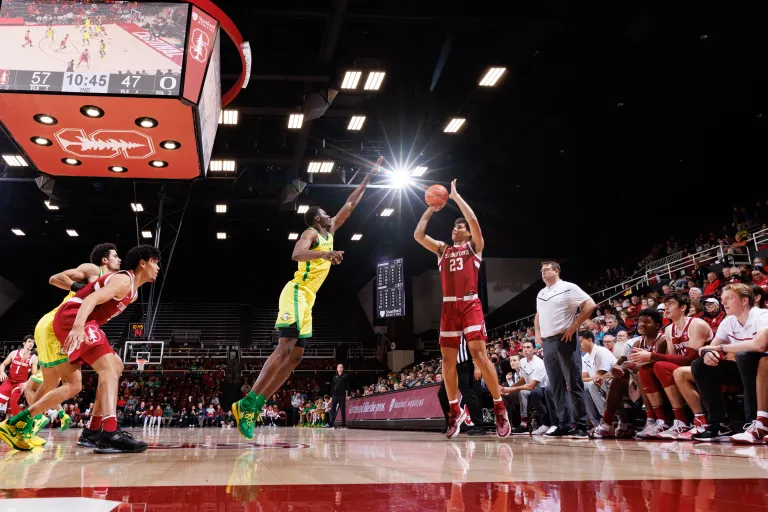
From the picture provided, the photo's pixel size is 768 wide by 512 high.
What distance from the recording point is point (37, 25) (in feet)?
16.0

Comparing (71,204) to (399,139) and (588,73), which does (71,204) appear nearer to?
(399,139)

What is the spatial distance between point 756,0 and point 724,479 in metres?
9.05

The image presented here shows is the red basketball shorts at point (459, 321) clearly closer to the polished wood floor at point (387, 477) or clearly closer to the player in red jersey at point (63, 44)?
the polished wood floor at point (387, 477)

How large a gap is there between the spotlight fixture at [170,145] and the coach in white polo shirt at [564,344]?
385cm

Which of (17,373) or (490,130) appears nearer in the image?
(17,373)

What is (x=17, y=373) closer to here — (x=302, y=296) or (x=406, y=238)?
(x=302, y=296)

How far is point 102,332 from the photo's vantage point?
3.26m

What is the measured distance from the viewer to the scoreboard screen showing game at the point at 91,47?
479 centimetres

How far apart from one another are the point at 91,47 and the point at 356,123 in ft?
21.6

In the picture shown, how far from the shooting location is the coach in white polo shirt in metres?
4.62

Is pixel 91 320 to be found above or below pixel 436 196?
below

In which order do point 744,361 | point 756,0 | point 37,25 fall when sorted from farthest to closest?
point 756,0
point 37,25
point 744,361

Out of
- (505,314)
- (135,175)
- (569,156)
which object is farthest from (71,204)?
(505,314)

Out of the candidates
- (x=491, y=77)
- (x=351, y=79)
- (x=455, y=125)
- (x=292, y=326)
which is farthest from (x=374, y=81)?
(x=292, y=326)
